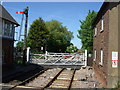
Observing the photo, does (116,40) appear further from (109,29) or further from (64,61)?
(64,61)

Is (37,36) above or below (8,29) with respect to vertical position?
above

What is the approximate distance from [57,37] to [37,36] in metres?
13.0

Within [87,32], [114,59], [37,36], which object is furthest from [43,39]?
[114,59]

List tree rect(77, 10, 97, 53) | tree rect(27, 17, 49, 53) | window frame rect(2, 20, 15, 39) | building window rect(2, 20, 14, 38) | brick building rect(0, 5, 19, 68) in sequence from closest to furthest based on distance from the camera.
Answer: brick building rect(0, 5, 19, 68), window frame rect(2, 20, 15, 39), building window rect(2, 20, 14, 38), tree rect(77, 10, 97, 53), tree rect(27, 17, 49, 53)

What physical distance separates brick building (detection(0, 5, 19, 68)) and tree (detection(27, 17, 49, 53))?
30.9m

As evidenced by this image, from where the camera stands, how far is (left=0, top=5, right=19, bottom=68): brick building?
16.3m

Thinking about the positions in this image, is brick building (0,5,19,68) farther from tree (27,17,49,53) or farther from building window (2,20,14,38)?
tree (27,17,49,53)

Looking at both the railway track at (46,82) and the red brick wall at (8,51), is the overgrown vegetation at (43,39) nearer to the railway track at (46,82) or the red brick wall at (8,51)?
the red brick wall at (8,51)

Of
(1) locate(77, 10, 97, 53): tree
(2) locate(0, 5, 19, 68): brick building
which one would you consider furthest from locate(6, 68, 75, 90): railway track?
(1) locate(77, 10, 97, 53): tree

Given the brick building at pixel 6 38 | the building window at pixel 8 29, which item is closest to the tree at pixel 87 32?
the brick building at pixel 6 38

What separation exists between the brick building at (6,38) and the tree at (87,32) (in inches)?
876

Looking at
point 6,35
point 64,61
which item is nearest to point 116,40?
point 6,35

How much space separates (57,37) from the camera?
62.2 m

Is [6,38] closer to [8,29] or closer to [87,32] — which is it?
[8,29]
